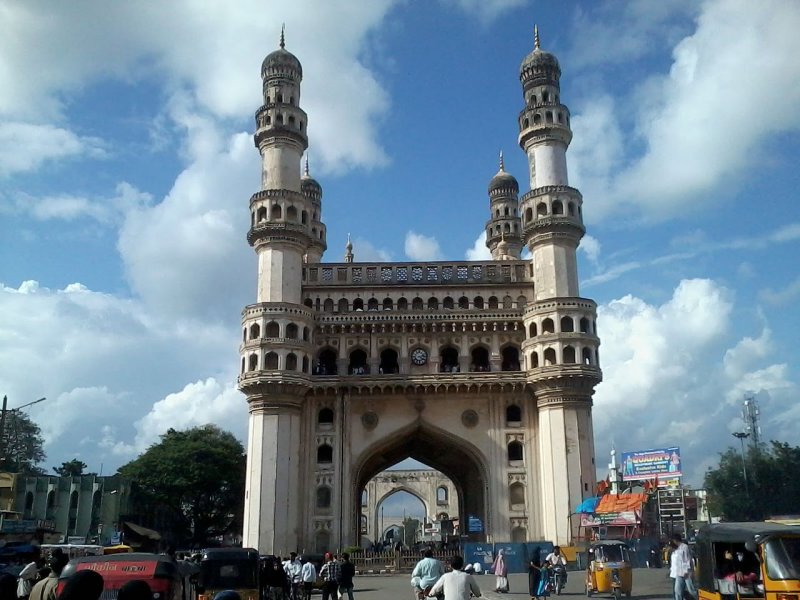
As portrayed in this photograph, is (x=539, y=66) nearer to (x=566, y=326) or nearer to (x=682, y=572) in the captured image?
(x=566, y=326)

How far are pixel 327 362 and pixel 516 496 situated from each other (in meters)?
13.1

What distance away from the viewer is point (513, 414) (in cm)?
4625

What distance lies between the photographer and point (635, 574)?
3247cm

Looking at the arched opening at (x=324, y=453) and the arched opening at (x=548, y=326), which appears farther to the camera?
the arched opening at (x=324, y=453)

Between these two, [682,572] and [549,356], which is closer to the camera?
[682,572]

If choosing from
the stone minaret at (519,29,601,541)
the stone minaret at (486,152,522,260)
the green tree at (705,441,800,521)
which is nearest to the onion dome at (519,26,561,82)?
the stone minaret at (519,29,601,541)

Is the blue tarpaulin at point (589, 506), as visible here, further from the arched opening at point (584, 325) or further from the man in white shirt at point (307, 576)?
the man in white shirt at point (307, 576)

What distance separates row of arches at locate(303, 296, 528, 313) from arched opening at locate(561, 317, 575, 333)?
363cm

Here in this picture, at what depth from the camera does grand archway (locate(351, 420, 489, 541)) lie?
4547 centimetres

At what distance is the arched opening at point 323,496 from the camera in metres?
44.7

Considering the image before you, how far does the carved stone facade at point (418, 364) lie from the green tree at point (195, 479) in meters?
16.1

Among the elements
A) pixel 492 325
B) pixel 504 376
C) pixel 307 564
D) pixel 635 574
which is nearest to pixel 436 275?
pixel 492 325

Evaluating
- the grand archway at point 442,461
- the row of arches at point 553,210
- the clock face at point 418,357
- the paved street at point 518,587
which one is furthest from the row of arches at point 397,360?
the paved street at point 518,587

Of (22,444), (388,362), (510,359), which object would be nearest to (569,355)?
(510,359)
